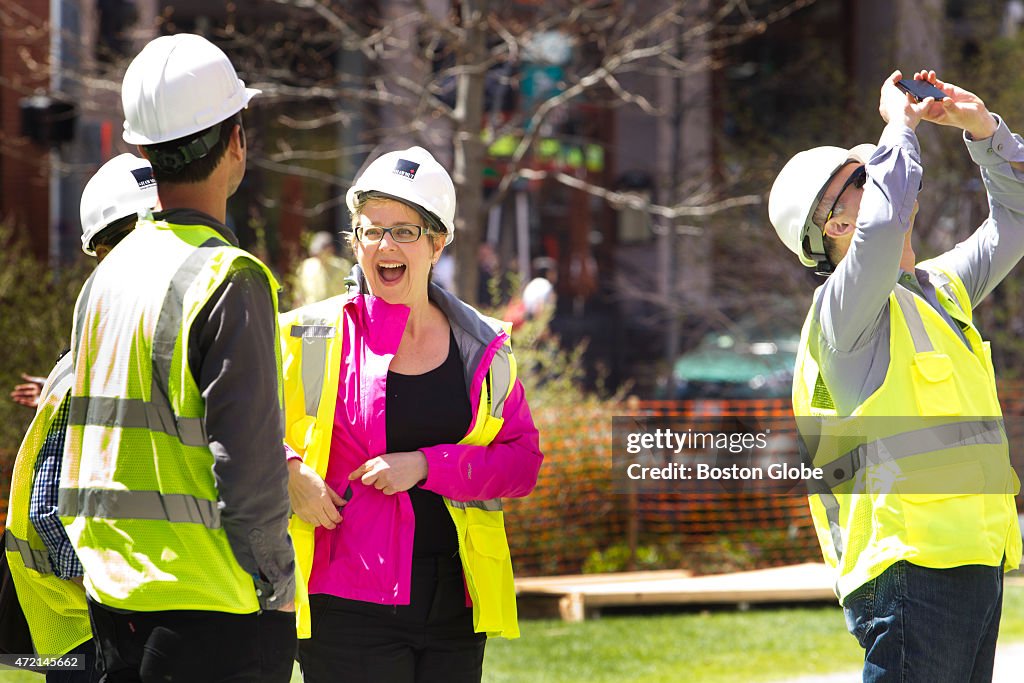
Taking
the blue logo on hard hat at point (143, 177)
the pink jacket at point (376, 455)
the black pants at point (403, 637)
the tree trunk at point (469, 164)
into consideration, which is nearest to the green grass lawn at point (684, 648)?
the tree trunk at point (469, 164)

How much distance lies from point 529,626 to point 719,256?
7828 millimetres

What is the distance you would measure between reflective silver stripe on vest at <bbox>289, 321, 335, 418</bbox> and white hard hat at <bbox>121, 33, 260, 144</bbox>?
2.92ft

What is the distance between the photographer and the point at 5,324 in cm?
830

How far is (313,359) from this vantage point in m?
3.48

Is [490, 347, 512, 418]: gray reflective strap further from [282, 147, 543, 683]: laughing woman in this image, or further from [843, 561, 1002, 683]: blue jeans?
[843, 561, 1002, 683]: blue jeans

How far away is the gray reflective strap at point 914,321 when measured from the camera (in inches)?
126

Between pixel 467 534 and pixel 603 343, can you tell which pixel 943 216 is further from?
pixel 467 534

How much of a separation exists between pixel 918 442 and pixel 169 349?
1801 millimetres

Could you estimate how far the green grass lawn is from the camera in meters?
6.67

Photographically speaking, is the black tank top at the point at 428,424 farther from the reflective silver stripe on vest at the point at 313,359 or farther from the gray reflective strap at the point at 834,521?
the gray reflective strap at the point at 834,521

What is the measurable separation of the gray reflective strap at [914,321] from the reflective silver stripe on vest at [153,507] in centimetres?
175

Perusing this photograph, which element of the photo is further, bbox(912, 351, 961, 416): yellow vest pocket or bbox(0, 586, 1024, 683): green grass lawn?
bbox(0, 586, 1024, 683): green grass lawn

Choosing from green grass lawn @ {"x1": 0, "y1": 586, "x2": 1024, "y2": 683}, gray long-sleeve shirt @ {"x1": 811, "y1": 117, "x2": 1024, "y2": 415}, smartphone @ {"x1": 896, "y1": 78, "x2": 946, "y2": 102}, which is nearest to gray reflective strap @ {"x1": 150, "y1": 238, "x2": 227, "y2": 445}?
gray long-sleeve shirt @ {"x1": 811, "y1": 117, "x2": 1024, "y2": 415}

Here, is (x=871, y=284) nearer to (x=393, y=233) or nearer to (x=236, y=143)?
(x=393, y=233)
